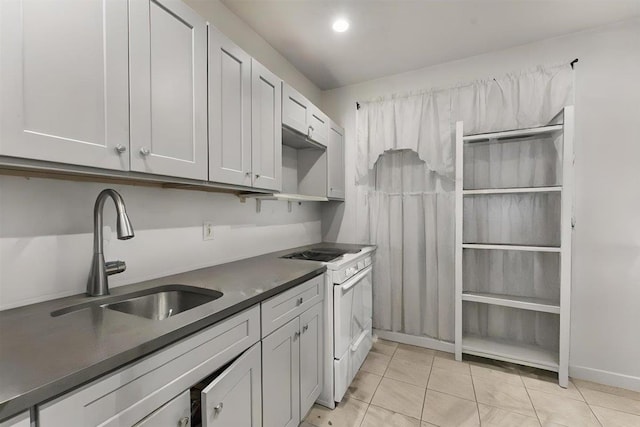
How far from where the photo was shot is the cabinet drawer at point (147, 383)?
2.03 ft

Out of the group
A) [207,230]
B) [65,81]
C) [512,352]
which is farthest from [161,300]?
[512,352]

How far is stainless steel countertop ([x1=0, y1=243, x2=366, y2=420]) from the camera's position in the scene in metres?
0.57

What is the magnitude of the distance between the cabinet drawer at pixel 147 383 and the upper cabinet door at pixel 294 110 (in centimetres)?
141

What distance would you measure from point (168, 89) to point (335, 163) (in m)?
1.79

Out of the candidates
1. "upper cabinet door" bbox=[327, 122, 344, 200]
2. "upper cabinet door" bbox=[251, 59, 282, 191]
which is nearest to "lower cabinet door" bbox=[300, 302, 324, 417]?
Answer: "upper cabinet door" bbox=[251, 59, 282, 191]

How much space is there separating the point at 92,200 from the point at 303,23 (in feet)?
5.95

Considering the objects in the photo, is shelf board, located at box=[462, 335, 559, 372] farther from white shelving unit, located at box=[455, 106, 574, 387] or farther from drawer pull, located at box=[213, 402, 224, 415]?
drawer pull, located at box=[213, 402, 224, 415]

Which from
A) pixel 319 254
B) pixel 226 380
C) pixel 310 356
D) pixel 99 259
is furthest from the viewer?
pixel 319 254

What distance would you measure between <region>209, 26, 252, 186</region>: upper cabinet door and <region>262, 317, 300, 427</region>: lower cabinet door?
85cm

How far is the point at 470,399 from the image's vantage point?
75.7 inches

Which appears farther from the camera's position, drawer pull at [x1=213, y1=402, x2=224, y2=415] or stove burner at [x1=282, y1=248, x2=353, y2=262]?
stove burner at [x1=282, y1=248, x2=353, y2=262]

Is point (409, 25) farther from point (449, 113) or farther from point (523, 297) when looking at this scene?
point (523, 297)

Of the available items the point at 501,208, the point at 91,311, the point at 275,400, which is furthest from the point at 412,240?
the point at 91,311

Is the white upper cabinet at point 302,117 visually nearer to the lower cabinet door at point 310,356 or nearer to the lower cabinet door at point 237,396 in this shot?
the lower cabinet door at point 310,356
